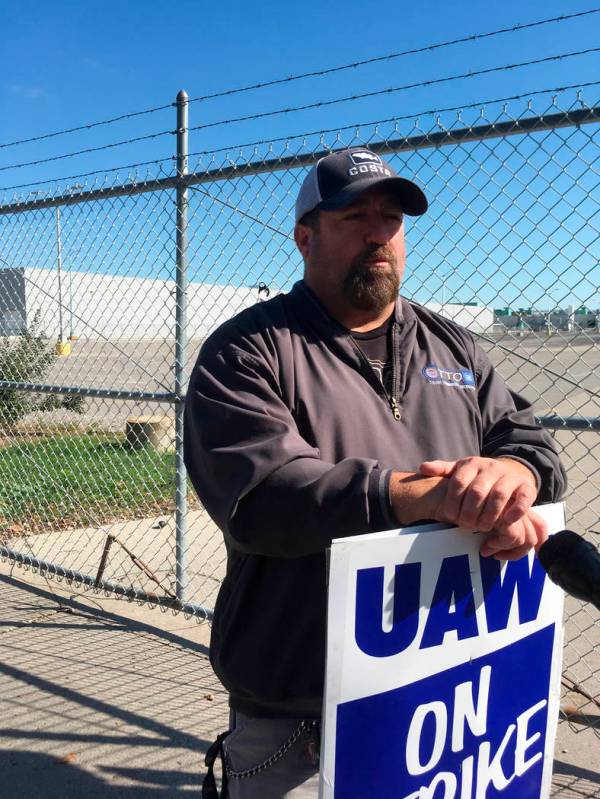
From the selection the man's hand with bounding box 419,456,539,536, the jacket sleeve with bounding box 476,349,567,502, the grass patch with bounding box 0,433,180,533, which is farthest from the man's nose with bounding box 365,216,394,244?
the grass patch with bounding box 0,433,180,533

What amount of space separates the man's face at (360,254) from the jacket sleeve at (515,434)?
15.1 inches

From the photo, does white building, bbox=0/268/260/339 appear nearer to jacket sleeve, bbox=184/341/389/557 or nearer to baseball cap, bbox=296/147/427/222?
baseball cap, bbox=296/147/427/222

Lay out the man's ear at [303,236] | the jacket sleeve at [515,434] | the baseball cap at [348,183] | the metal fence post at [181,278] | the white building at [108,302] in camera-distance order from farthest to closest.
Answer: the white building at [108,302]
the metal fence post at [181,278]
the man's ear at [303,236]
the baseball cap at [348,183]
the jacket sleeve at [515,434]

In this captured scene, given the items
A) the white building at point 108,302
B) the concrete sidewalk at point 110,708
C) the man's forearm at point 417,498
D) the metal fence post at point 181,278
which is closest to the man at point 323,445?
the man's forearm at point 417,498

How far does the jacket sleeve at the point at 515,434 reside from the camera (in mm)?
1858

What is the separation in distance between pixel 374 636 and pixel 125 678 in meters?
2.92

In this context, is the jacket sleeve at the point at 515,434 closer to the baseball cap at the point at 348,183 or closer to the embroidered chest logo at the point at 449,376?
the embroidered chest logo at the point at 449,376

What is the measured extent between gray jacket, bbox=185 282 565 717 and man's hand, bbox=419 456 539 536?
0.40 ft

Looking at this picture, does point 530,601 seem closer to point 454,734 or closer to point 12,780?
point 454,734

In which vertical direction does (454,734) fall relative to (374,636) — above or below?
below

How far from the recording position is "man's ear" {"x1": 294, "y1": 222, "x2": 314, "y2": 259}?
208 cm

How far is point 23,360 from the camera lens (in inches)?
348

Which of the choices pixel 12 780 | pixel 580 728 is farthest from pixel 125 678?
pixel 580 728

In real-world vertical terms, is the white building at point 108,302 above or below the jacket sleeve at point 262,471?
above
